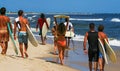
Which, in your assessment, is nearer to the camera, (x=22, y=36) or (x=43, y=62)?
(x=43, y=62)

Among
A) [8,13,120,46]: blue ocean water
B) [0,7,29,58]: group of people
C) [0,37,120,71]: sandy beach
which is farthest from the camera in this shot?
[8,13,120,46]: blue ocean water

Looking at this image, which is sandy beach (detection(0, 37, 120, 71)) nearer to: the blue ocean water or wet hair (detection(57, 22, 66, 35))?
wet hair (detection(57, 22, 66, 35))

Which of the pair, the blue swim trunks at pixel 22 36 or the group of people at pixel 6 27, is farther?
the blue swim trunks at pixel 22 36

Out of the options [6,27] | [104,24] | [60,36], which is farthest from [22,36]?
[104,24]

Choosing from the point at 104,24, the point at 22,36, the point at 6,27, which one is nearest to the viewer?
the point at 6,27

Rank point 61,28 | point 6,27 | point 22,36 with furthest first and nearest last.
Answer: point 61,28 → point 22,36 → point 6,27

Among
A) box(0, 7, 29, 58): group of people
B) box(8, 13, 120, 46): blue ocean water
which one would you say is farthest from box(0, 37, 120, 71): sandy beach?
box(8, 13, 120, 46): blue ocean water

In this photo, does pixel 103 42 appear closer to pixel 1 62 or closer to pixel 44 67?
pixel 44 67

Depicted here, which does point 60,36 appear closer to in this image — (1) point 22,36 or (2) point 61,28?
(2) point 61,28

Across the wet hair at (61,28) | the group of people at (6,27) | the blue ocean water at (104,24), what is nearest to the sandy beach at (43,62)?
the group of people at (6,27)

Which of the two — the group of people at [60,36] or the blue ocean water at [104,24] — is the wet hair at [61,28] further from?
the blue ocean water at [104,24]

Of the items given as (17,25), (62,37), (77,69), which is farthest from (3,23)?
(77,69)

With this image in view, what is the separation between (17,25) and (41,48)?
5.69 m

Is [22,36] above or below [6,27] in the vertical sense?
below
